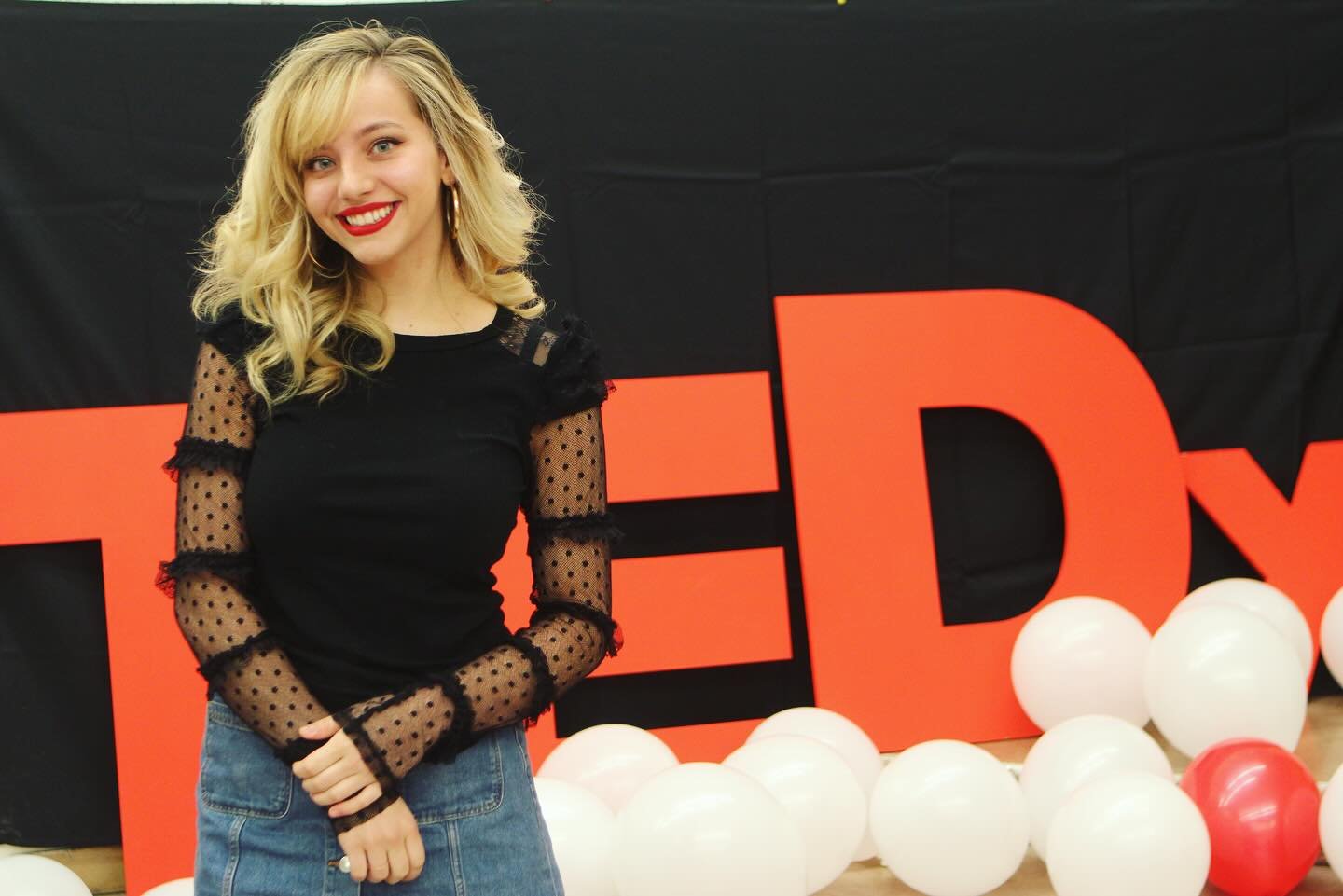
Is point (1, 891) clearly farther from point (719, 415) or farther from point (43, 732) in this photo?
point (719, 415)

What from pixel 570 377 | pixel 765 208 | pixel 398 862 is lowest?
pixel 398 862

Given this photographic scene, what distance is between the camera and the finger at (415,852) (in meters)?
1.19

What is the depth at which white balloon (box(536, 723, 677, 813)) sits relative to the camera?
279 centimetres

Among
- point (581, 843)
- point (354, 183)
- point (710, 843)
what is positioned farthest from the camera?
point (581, 843)

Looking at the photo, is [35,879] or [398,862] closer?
[398,862]

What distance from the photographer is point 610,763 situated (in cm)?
283

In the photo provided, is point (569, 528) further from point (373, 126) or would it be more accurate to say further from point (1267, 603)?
point (1267, 603)

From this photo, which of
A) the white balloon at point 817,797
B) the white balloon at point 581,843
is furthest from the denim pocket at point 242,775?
the white balloon at point 817,797

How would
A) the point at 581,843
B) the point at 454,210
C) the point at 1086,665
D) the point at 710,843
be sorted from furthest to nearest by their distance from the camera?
the point at 1086,665, the point at 581,843, the point at 710,843, the point at 454,210

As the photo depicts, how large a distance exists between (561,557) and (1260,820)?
186 centimetres

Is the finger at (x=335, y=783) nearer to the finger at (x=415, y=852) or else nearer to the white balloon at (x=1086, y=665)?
the finger at (x=415, y=852)

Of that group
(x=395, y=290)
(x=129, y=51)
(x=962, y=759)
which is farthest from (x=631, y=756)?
(x=129, y=51)

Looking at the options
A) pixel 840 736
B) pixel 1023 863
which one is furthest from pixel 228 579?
pixel 1023 863

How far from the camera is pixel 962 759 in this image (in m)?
2.65
